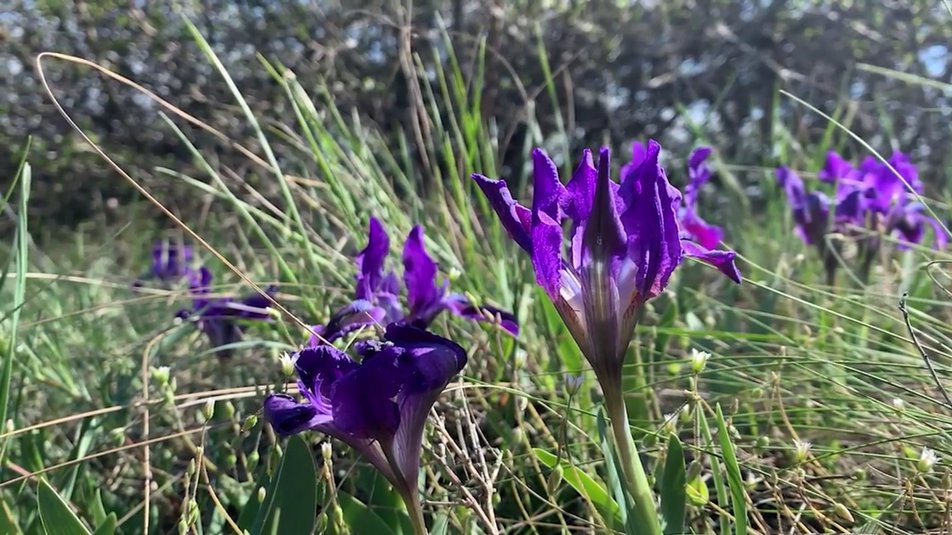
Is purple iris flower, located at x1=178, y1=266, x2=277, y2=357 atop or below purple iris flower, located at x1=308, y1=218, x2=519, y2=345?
below

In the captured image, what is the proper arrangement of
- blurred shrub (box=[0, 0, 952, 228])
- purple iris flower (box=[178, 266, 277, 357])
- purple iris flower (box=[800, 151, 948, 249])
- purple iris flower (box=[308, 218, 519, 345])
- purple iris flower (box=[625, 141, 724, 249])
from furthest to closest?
blurred shrub (box=[0, 0, 952, 228])
purple iris flower (box=[800, 151, 948, 249])
purple iris flower (box=[625, 141, 724, 249])
purple iris flower (box=[178, 266, 277, 357])
purple iris flower (box=[308, 218, 519, 345])

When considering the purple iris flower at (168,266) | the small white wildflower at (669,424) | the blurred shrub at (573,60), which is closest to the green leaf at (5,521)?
the small white wildflower at (669,424)

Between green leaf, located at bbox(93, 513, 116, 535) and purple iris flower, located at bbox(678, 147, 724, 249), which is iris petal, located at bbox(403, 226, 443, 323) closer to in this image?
green leaf, located at bbox(93, 513, 116, 535)

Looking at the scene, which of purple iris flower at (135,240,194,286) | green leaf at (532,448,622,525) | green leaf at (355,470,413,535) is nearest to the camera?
green leaf at (532,448,622,525)

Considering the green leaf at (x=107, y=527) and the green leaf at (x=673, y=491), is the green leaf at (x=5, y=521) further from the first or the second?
the green leaf at (x=673, y=491)

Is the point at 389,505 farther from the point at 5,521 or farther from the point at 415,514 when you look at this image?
the point at 5,521

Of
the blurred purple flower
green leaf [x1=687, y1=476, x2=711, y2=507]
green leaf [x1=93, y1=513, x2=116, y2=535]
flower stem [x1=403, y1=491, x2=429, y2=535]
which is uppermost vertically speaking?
the blurred purple flower

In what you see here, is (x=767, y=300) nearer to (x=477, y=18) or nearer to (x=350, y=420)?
(x=350, y=420)

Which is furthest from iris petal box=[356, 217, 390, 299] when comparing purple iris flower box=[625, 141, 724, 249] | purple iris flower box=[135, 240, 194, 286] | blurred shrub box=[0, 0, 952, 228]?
blurred shrub box=[0, 0, 952, 228]
